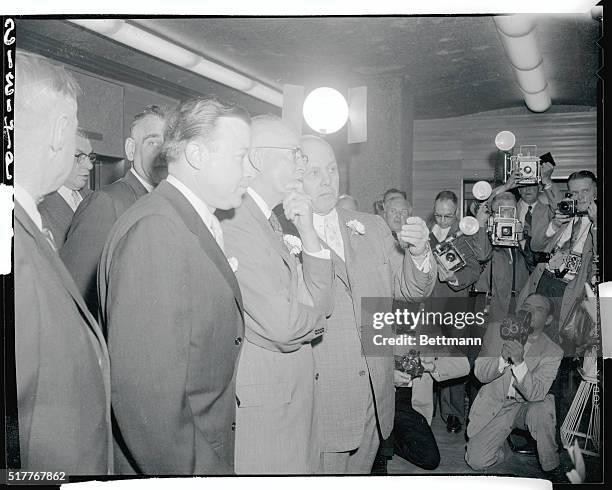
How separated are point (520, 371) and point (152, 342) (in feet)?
4.87

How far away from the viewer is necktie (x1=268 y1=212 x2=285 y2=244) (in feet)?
7.62

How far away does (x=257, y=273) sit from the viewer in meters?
2.26

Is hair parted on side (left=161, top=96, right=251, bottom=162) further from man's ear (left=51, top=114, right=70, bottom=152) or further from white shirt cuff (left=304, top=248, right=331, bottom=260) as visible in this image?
white shirt cuff (left=304, top=248, right=331, bottom=260)

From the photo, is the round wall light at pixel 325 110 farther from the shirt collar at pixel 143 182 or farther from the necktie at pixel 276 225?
the shirt collar at pixel 143 182

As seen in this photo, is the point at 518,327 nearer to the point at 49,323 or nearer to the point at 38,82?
the point at 49,323

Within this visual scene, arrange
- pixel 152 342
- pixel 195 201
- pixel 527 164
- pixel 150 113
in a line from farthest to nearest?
1. pixel 527 164
2. pixel 150 113
3. pixel 195 201
4. pixel 152 342

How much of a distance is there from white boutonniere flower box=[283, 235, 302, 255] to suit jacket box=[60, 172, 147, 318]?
573 millimetres

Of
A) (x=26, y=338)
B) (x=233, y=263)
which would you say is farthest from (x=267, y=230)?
(x=26, y=338)

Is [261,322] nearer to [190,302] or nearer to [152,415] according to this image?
[190,302]

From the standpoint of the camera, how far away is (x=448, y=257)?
97.9 inches

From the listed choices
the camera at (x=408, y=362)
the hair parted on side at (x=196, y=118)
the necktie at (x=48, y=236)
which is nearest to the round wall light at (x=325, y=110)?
the hair parted on side at (x=196, y=118)

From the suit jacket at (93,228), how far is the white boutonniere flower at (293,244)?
0.57 meters

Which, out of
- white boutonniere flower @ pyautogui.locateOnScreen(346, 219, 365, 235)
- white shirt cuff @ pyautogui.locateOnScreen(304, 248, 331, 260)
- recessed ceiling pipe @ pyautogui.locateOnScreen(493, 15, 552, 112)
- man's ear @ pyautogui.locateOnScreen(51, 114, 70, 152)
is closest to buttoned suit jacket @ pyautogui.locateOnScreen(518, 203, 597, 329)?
recessed ceiling pipe @ pyautogui.locateOnScreen(493, 15, 552, 112)

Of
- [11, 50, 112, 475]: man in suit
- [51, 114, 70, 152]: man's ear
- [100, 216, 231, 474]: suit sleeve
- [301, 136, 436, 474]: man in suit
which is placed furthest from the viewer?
[301, 136, 436, 474]: man in suit
